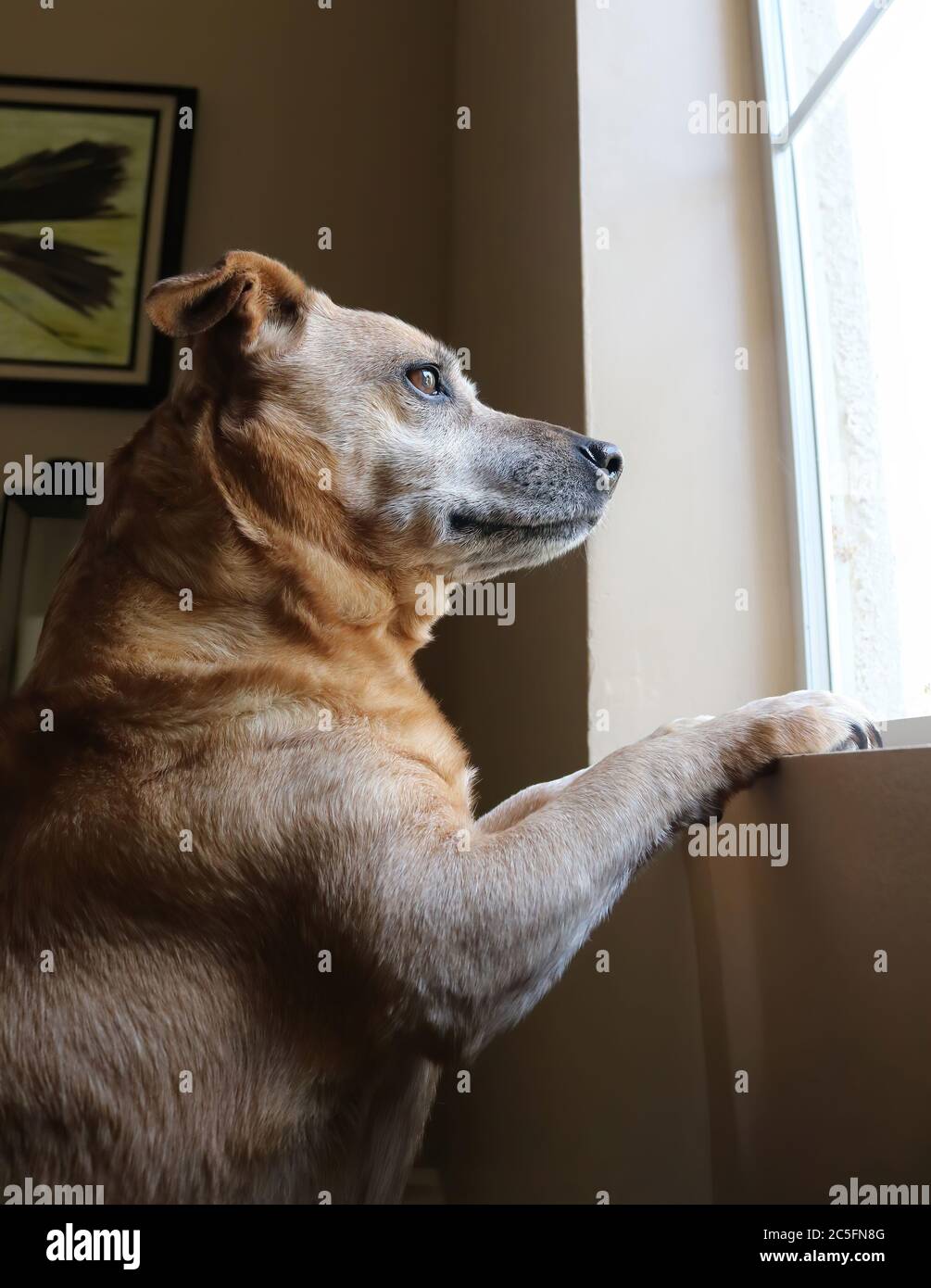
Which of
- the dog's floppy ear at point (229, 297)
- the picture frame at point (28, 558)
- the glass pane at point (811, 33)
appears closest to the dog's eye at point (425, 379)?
the dog's floppy ear at point (229, 297)

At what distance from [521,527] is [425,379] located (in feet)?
0.72

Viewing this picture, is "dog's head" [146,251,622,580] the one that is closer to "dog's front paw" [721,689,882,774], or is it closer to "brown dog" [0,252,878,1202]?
"brown dog" [0,252,878,1202]

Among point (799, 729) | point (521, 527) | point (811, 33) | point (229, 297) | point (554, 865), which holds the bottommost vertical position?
point (554, 865)

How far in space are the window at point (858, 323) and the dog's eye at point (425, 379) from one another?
461mm

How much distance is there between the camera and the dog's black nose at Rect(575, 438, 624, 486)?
1.08m

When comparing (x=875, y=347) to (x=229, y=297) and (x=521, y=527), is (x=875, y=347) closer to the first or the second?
(x=521, y=527)

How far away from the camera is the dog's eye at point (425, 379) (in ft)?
3.66

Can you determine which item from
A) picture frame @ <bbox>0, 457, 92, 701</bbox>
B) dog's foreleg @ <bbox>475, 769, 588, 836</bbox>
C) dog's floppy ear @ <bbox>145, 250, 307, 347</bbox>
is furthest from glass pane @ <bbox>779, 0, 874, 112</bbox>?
picture frame @ <bbox>0, 457, 92, 701</bbox>

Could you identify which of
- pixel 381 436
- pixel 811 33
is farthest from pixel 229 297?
pixel 811 33

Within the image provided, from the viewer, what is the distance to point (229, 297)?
96 cm

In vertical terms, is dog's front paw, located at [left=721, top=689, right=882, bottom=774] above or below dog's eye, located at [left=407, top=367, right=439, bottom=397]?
below

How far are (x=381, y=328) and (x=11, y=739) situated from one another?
2.08 ft

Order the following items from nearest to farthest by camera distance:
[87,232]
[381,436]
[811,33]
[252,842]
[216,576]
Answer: [252,842] < [216,576] < [381,436] < [811,33] < [87,232]

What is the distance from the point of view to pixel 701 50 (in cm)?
130
